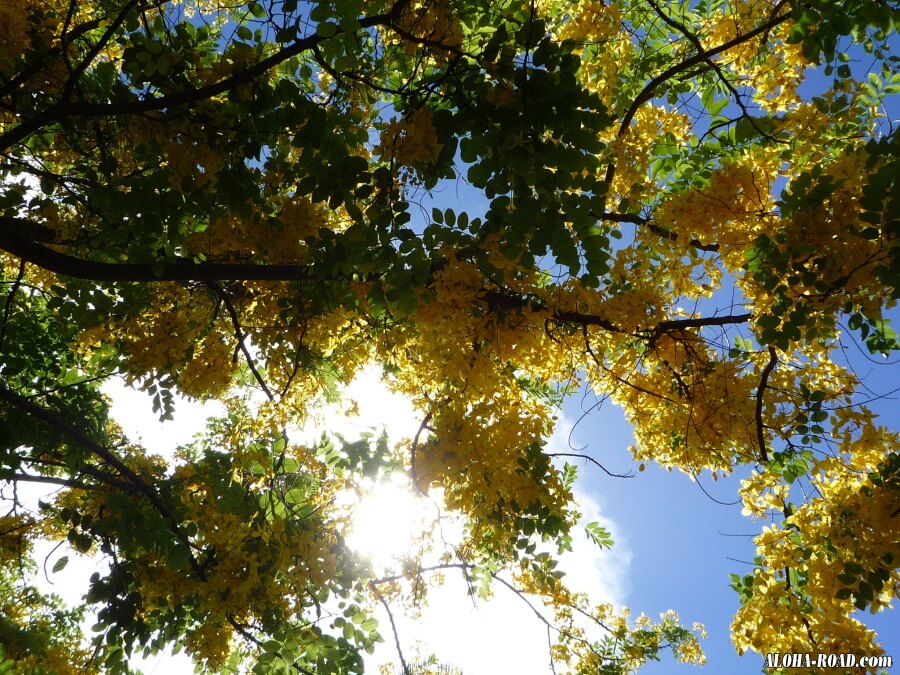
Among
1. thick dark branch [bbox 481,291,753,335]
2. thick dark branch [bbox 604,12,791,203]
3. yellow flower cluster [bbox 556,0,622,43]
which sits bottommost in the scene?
thick dark branch [bbox 481,291,753,335]

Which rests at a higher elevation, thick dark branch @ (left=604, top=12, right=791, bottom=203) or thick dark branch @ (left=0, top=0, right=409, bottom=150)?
thick dark branch @ (left=604, top=12, right=791, bottom=203)

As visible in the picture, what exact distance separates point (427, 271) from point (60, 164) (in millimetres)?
3499

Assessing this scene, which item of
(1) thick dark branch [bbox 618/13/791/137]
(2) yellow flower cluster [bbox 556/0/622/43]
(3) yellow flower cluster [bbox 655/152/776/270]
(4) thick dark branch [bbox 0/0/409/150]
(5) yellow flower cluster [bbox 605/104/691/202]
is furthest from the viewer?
(2) yellow flower cluster [bbox 556/0/622/43]

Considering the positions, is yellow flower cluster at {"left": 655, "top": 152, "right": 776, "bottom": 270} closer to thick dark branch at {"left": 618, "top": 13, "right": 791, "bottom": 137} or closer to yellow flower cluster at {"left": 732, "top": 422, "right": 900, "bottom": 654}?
thick dark branch at {"left": 618, "top": 13, "right": 791, "bottom": 137}

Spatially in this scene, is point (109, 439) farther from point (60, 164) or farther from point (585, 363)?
point (585, 363)

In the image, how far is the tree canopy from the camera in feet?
9.20

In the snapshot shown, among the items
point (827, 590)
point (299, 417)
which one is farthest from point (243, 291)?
point (827, 590)

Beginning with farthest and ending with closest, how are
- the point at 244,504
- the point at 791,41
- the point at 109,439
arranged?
the point at 109,439 → the point at 244,504 → the point at 791,41

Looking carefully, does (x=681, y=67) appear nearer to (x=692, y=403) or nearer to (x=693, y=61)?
(x=693, y=61)

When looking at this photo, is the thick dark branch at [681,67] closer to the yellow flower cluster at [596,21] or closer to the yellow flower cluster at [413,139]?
the yellow flower cluster at [596,21]

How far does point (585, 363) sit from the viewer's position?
366 cm

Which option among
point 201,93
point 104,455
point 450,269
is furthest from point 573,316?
point 104,455

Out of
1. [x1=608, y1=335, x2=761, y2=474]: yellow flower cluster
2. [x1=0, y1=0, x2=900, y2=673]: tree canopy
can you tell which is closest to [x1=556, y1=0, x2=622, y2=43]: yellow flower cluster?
[x1=0, y1=0, x2=900, y2=673]: tree canopy

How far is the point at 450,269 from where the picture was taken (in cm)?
285
